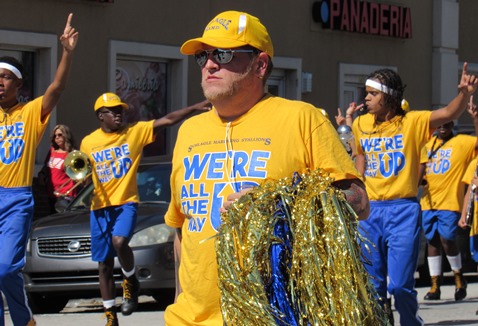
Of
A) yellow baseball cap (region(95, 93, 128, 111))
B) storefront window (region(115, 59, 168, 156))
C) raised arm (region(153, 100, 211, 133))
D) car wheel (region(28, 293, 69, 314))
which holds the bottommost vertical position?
car wheel (region(28, 293, 69, 314))

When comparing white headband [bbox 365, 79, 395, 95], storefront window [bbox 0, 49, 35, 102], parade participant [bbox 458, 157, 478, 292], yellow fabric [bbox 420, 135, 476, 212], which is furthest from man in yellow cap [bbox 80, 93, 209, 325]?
storefront window [bbox 0, 49, 35, 102]

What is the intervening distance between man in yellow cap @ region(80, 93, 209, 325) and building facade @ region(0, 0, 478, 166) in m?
5.67

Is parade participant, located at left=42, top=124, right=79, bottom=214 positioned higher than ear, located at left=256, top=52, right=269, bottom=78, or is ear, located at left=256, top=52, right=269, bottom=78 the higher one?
ear, located at left=256, top=52, right=269, bottom=78

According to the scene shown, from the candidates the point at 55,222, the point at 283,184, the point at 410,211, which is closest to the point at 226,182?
the point at 283,184

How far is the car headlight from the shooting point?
1163cm

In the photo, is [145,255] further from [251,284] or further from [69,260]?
[251,284]

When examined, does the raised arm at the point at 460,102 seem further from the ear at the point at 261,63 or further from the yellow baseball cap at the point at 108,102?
the yellow baseball cap at the point at 108,102

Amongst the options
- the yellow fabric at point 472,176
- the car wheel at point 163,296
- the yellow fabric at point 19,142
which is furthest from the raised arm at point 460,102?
the car wheel at point 163,296

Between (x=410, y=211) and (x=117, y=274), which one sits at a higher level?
(x=410, y=211)

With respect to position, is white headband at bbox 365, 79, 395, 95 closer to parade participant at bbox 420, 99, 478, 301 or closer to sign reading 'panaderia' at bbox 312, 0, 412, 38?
parade participant at bbox 420, 99, 478, 301

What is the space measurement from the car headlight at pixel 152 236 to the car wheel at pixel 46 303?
1302 mm

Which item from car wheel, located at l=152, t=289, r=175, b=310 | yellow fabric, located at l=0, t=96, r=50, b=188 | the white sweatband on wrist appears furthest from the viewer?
the white sweatband on wrist

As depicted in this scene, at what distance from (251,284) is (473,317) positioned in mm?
7880

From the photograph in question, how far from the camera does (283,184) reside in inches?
167
